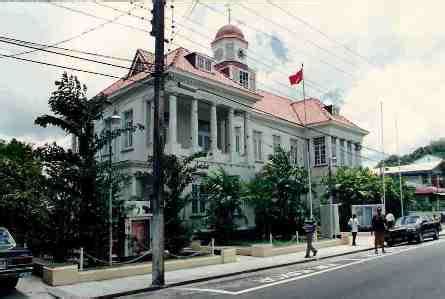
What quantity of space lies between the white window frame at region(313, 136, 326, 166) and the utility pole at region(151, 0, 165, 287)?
2832 centimetres

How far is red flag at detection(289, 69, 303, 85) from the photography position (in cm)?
2508

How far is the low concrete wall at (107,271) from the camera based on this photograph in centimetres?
1183

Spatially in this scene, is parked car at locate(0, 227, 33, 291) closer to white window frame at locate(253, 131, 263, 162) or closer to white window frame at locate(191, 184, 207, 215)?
white window frame at locate(191, 184, 207, 215)

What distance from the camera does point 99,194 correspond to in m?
14.4

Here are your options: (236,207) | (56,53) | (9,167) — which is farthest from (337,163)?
(56,53)

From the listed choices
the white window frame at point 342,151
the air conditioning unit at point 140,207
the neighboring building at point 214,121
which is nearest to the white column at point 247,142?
the neighboring building at point 214,121

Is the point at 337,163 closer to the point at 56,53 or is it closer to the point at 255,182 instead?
the point at 255,182

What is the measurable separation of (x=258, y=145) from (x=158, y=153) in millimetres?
22113

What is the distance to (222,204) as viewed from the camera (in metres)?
21.4

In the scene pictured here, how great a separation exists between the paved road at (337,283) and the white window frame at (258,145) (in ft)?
61.1

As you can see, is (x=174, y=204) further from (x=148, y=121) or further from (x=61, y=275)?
(x=148, y=121)

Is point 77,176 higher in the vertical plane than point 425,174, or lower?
lower

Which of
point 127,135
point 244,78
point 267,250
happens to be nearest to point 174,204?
point 267,250

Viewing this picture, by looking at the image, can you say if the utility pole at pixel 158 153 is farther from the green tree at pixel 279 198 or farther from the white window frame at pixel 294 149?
the white window frame at pixel 294 149
